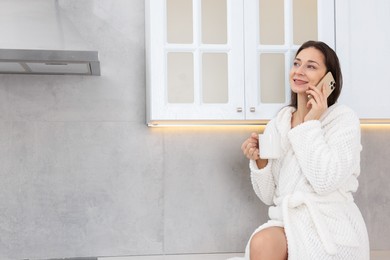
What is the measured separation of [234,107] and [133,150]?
0.53m

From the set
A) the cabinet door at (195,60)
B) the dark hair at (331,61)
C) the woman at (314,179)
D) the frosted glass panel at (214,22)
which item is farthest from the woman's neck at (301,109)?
the frosted glass panel at (214,22)

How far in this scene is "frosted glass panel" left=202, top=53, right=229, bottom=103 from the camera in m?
2.50

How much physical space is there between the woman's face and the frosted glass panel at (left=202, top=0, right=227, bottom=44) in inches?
13.4

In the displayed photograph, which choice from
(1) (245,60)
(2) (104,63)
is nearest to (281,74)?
(1) (245,60)

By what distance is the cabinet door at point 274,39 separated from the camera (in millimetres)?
2516

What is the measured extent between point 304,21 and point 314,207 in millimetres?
874

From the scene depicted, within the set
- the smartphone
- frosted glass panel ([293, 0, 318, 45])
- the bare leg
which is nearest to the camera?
the bare leg

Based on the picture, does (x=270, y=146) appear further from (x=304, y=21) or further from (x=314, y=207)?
(x=304, y=21)

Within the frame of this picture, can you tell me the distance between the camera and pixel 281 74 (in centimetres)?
254

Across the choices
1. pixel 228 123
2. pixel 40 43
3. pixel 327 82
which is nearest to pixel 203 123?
pixel 228 123

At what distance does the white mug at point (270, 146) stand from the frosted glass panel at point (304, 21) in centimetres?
52

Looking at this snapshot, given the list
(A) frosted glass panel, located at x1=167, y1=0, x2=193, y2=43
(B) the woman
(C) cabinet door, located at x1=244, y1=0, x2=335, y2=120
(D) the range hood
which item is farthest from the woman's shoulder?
(D) the range hood

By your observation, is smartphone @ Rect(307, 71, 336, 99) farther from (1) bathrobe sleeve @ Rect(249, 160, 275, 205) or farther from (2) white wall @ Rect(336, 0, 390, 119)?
(1) bathrobe sleeve @ Rect(249, 160, 275, 205)

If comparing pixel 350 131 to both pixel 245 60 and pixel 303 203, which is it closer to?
pixel 303 203
